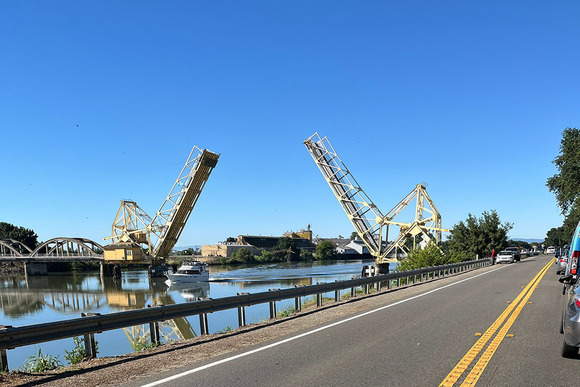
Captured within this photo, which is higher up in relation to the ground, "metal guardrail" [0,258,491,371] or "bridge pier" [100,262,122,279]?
"metal guardrail" [0,258,491,371]

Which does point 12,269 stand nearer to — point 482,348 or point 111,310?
point 111,310

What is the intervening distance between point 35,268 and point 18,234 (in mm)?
24448

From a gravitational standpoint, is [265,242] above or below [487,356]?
below

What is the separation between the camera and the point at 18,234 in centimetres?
11681

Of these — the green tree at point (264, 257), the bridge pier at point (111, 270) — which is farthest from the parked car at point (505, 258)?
the green tree at point (264, 257)

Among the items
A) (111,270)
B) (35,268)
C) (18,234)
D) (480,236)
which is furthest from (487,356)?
(18,234)

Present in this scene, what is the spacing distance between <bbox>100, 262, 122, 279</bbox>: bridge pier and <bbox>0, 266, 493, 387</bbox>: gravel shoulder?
71324mm

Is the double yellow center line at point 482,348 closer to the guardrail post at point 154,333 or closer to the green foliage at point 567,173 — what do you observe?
the guardrail post at point 154,333

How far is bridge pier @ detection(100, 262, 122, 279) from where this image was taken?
76.7 m

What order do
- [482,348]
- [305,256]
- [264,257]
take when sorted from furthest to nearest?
[305,256] → [264,257] → [482,348]

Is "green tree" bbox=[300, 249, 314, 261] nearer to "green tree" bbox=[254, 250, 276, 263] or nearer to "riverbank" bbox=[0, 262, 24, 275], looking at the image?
"green tree" bbox=[254, 250, 276, 263]

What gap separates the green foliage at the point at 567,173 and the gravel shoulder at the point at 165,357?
36.3 meters

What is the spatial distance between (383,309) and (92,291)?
5036 cm

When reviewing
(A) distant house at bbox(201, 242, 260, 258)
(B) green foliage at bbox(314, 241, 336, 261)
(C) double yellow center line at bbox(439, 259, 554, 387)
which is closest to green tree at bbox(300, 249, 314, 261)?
(B) green foliage at bbox(314, 241, 336, 261)
